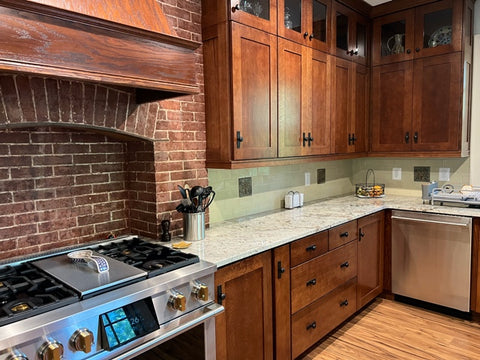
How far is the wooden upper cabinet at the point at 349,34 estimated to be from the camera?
10.0ft

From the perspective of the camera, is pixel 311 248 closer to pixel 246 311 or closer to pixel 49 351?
pixel 246 311

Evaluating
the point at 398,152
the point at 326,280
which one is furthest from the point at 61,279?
the point at 398,152

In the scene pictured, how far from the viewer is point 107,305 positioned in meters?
1.32

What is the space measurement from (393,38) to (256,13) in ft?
5.95

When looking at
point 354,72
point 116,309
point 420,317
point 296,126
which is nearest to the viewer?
point 116,309

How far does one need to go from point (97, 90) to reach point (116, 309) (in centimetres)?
112

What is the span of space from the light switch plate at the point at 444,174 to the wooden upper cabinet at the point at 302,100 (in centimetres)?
131

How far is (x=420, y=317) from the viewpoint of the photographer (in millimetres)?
2979

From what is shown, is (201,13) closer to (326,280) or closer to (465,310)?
(326,280)

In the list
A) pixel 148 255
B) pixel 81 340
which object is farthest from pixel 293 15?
pixel 81 340

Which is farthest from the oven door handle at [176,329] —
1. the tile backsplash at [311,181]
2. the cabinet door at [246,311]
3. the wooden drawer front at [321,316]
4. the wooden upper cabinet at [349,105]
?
the wooden upper cabinet at [349,105]

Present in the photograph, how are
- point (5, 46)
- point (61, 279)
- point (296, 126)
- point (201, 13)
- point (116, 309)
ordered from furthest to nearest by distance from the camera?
point (296, 126) < point (201, 13) < point (61, 279) < point (116, 309) < point (5, 46)

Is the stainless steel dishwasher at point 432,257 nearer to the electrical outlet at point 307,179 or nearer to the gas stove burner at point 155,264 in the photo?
the electrical outlet at point 307,179

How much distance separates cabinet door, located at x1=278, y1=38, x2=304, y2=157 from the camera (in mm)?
2559
